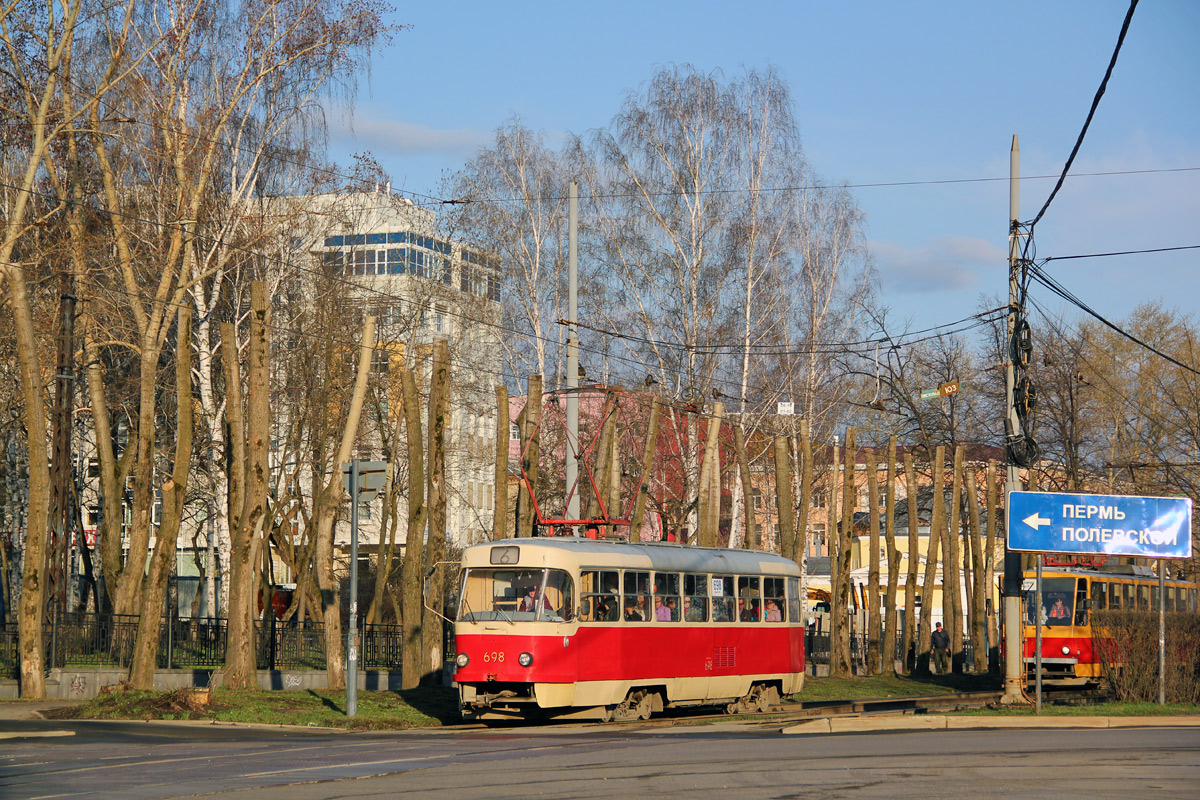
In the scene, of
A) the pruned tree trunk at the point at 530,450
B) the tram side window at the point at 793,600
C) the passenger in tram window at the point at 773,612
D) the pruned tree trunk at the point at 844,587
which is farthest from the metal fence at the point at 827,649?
the passenger in tram window at the point at 773,612

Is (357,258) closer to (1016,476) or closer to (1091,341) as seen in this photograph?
(1016,476)

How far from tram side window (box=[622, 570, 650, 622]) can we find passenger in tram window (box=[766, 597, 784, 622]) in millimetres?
4004

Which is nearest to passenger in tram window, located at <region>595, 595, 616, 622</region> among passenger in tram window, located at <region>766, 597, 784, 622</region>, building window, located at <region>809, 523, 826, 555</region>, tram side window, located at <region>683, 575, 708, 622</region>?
tram side window, located at <region>683, 575, 708, 622</region>

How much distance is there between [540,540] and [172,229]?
14.8m

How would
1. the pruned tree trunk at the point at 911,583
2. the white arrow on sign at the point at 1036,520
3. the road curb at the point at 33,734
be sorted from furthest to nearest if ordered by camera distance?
the pruned tree trunk at the point at 911,583 → the white arrow on sign at the point at 1036,520 → the road curb at the point at 33,734

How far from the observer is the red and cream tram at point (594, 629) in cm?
1970

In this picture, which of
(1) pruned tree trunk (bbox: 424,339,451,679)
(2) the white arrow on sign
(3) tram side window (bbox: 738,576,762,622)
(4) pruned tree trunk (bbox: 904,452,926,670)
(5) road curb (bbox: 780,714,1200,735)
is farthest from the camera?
(4) pruned tree trunk (bbox: 904,452,926,670)

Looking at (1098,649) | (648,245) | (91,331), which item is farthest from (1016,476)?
(91,331)

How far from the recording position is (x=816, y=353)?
4341 centimetres

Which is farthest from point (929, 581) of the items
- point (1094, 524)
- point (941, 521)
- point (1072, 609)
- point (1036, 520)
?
point (1036, 520)

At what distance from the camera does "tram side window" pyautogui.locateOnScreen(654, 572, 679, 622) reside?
2153 cm

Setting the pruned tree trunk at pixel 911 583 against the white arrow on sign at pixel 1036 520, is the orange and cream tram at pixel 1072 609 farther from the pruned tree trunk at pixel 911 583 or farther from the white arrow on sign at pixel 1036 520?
the white arrow on sign at pixel 1036 520

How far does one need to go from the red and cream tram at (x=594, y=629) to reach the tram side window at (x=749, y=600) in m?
0.12

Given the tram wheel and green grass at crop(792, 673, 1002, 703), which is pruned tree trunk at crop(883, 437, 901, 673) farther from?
the tram wheel
